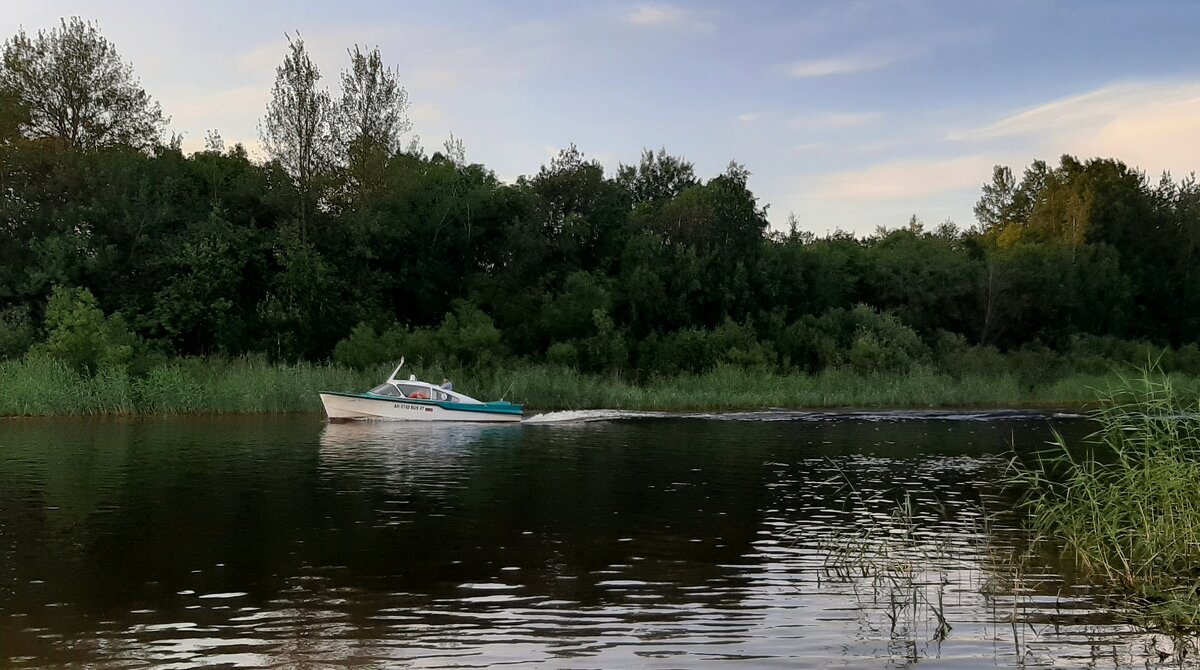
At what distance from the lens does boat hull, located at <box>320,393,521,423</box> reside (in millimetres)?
37281

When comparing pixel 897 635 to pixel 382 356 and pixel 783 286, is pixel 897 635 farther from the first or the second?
pixel 783 286

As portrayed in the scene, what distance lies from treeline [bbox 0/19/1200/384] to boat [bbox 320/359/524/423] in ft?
26.7

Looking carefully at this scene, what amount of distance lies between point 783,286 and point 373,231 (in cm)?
2181

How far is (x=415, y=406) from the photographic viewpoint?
1502 inches

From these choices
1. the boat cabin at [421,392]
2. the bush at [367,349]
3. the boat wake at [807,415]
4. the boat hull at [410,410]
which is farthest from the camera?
the bush at [367,349]

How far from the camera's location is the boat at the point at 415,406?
123ft

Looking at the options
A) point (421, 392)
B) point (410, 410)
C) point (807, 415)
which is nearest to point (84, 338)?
point (410, 410)

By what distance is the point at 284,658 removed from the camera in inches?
355

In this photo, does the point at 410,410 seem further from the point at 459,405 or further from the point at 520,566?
the point at 520,566

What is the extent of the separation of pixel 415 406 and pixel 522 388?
6.66 m

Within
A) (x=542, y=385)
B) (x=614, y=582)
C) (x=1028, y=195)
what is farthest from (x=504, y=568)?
(x=1028, y=195)

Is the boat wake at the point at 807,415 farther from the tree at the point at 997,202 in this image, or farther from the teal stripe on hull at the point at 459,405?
the tree at the point at 997,202

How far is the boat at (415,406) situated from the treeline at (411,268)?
813cm

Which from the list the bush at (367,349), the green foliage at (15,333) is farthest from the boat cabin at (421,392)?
the green foliage at (15,333)
